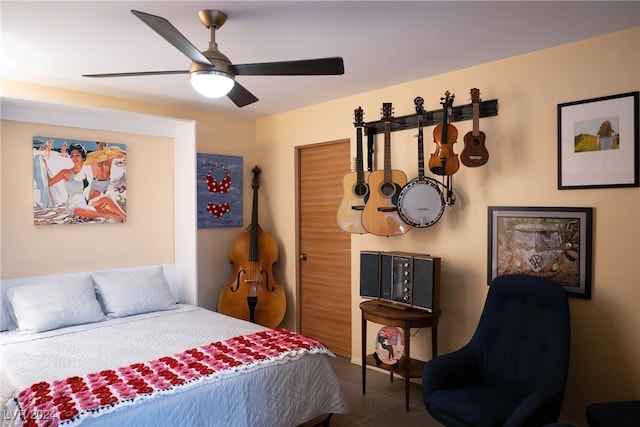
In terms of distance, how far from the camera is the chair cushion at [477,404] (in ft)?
7.13

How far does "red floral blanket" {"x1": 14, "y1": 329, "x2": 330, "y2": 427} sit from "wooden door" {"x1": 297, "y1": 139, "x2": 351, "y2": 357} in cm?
143

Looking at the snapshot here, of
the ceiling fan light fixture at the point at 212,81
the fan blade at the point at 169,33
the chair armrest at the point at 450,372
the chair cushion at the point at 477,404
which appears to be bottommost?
the chair cushion at the point at 477,404

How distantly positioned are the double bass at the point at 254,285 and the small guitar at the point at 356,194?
44.1 inches

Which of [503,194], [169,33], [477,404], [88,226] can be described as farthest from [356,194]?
[88,226]

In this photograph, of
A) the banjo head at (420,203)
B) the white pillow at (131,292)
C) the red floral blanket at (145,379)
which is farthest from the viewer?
the white pillow at (131,292)

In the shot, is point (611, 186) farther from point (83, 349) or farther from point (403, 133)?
point (83, 349)

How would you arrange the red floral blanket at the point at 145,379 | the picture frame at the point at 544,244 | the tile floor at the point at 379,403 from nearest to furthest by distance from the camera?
the red floral blanket at the point at 145,379, the picture frame at the point at 544,244, the tile floor at the point at 379,403

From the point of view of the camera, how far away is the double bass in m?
4.33

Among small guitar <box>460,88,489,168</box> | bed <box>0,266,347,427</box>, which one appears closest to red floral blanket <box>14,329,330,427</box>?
bed <box>0,266,347,427</box>

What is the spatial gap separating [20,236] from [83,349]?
1.29m

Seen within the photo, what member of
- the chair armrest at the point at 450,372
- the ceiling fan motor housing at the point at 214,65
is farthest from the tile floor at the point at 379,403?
the ceiling fan motor housing at the point at 214,65

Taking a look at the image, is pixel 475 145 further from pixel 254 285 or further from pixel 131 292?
pixel 131 292

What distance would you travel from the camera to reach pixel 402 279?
3.23 m

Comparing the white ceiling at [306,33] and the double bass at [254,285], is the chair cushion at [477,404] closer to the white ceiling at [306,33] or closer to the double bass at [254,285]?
the white ceiling at [306,33]
